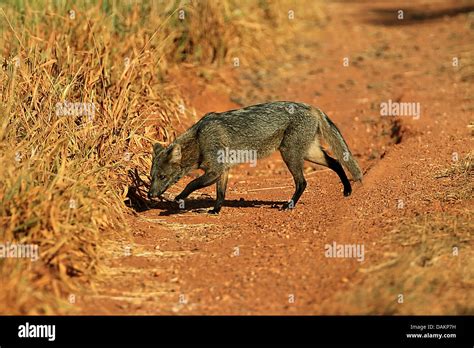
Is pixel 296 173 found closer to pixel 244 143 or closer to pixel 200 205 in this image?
pixel 244 143

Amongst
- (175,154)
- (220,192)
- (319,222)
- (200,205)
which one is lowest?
(319,222)

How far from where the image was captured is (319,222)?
25.7 feet

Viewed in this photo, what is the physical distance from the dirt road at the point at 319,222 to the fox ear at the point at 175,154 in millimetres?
572

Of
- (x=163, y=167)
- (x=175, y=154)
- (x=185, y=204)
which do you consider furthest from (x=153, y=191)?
(x=185, y=204)

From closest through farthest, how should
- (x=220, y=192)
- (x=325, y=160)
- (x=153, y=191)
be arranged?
(x=153, y=191)
(x=220, y=192)
(x=325, y=160)

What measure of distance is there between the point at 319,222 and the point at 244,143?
1.22 meters

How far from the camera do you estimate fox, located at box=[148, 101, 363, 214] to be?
8.34m

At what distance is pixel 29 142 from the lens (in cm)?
689

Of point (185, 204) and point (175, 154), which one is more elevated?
point (175, 154)

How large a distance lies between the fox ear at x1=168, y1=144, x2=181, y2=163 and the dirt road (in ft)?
1.88

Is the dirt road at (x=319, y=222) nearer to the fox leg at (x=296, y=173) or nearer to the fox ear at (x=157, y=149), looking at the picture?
the fox leg at (x=296, y=173)

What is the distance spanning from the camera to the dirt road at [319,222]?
5.96m

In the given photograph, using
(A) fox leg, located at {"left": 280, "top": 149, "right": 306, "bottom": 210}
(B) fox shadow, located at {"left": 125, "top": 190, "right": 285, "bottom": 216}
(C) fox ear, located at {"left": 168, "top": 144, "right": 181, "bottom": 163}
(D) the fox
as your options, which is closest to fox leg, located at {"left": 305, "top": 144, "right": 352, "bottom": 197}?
(D) the fox
